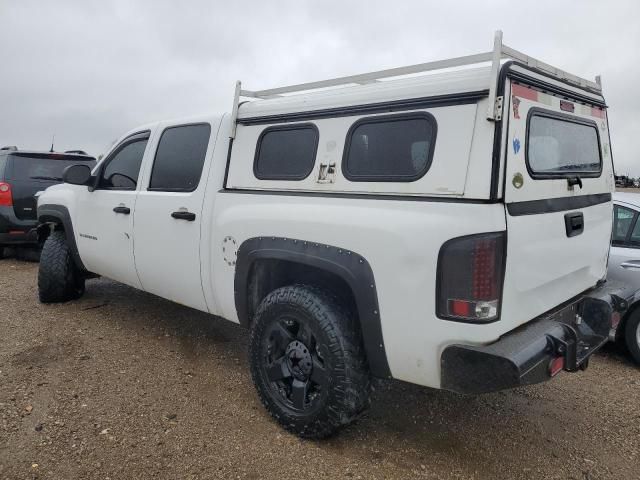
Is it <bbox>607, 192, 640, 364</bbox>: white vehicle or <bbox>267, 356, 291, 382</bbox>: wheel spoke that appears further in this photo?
<bbox>607, 192, 640, 364</bbox>: white vehicle

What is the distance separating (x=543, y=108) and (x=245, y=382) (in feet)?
8.66

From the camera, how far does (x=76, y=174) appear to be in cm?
419

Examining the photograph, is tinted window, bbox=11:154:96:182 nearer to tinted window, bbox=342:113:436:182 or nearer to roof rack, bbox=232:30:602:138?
roof rack, bbox=232:30:602:138

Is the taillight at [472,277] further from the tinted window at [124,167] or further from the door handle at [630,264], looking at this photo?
the tinted window at [124,167]

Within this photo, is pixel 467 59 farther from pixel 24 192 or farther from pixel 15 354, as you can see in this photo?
pixel 24 192

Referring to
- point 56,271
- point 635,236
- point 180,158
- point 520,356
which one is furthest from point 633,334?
point 56,271

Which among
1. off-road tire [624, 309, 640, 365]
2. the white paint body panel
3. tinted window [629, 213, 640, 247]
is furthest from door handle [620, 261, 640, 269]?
the white paint body panel

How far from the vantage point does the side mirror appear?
4.16 metres

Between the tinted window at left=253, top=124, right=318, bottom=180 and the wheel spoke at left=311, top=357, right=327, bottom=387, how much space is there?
107 cm

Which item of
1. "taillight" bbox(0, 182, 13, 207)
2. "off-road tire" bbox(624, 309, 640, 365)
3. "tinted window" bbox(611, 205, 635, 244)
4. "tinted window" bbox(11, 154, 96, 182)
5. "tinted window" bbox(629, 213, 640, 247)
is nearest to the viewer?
"off-road tire" bbox(624, 309, 640, 365)

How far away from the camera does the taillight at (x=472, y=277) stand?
6.95ft

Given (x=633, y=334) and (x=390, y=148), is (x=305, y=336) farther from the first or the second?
(x=633, y=334)

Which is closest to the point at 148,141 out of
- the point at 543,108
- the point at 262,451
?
the point at 262,451

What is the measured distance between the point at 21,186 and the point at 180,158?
5.15 metres
